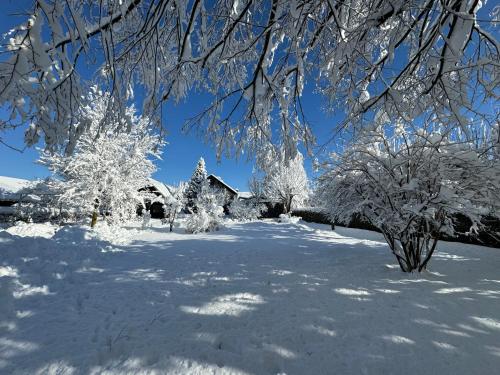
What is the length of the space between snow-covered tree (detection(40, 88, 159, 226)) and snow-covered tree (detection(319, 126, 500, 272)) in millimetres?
10574

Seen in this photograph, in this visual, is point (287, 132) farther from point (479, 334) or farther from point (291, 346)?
point (479, 334)

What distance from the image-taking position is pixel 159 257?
21.7 feet

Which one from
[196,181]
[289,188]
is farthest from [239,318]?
[196,181]

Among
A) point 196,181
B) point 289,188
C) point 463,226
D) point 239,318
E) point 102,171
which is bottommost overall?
point 239,318

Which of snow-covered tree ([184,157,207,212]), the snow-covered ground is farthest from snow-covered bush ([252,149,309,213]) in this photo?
the snow-covered ground

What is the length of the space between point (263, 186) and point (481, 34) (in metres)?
33.6

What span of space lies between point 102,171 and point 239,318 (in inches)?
531

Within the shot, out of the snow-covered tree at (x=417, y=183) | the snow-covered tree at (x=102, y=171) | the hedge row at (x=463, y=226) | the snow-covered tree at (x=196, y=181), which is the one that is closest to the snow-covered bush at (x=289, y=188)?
the hedge row at (x=463, y=226)

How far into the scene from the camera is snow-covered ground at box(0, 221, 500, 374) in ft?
7.32

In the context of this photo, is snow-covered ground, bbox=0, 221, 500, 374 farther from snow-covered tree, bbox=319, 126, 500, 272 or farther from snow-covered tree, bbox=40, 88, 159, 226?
snow-covered tree, bbox=40, 88, 159, 226

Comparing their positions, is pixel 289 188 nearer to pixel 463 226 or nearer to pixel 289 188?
pixel 289 188

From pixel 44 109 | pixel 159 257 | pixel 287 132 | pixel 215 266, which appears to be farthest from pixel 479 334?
pixel 159 257

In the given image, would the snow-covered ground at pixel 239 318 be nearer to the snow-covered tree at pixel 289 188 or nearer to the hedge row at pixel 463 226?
the hedge row at pixel 463 226

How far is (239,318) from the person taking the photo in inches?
121
